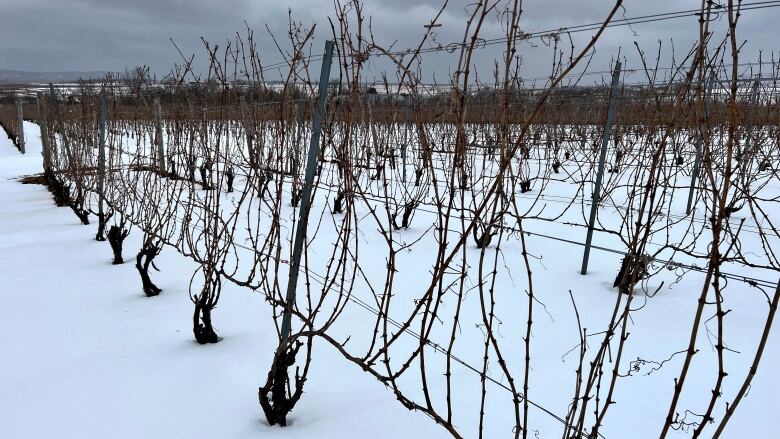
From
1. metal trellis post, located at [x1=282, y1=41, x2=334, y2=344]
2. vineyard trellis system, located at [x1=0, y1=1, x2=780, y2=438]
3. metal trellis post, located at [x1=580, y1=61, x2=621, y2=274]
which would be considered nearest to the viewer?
vineyard trellis system, located at [x1=0, y1=1, x2=780, y2=438]

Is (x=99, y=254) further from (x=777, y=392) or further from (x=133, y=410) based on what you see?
(x=777, y=392)

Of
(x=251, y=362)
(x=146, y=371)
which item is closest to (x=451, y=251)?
(x=251, y=362)

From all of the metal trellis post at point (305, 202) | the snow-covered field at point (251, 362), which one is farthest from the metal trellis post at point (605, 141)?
the metal trellis post at point (305, 202)

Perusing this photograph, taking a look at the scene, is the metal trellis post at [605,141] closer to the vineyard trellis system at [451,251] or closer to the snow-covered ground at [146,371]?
the vineyard trellis system at [451,251]

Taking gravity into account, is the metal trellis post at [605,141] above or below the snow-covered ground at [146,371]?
above

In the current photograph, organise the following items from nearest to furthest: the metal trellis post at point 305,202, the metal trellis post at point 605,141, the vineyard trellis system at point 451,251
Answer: the vineyard trellis system at point 451,251, the metal trellis post at point 305,202, the metal trellis post at point 605,141

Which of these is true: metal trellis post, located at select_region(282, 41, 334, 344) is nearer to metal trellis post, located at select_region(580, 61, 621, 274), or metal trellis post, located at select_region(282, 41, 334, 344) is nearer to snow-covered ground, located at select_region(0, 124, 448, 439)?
snow-covered ground, located at select_region(0, 124, 448, 439)

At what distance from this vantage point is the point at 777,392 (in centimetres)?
200

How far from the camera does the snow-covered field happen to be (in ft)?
5.99

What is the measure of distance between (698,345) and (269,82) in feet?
8.27

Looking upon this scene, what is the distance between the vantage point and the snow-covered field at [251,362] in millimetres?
1827

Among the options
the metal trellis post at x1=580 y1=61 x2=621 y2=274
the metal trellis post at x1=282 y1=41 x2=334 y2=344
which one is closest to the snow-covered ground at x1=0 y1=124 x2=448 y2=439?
the metal trellis post at x1=282 y1=41 x2=334 y2=344

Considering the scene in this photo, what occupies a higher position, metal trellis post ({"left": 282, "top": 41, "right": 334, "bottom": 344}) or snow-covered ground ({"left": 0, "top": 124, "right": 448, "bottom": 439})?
metal trellis post ({"left": 282, "top": 41, "right": 334, "bottom": 344})

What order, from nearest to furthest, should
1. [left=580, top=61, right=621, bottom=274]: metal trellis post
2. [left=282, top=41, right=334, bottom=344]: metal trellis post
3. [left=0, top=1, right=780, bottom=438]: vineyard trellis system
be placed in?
[left=0, top=1, right=780, bottom=438]: vineyard trellis system → [left=282, top=41, right=334, bottom=344]: metal trellis post → [left=580, top=61, right=621, bottom=274]: metal trellis post
